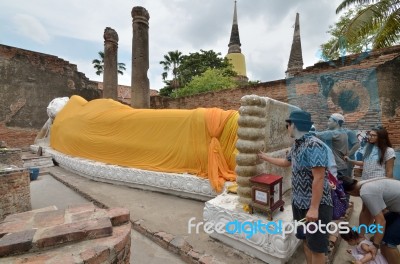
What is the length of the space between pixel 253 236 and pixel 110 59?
8.79 metres

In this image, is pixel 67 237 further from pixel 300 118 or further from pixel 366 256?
pixel 366 256

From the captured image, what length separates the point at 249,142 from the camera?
246 centimetres

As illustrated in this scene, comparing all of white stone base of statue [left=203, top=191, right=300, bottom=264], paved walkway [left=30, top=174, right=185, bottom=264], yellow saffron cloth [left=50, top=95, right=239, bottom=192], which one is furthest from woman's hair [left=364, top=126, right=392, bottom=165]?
paved walkway [left=30, top=174, right=185, bottom=264]

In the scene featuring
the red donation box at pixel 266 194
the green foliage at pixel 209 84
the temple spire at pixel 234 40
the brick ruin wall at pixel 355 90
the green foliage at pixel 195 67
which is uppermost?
the temple spire at pixel 234 40

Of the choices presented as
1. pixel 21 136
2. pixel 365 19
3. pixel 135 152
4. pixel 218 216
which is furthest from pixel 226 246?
pixel 21 136

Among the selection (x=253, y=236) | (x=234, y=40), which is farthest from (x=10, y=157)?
(x=234, y=40)

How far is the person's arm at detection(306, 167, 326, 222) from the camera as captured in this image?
1.55m

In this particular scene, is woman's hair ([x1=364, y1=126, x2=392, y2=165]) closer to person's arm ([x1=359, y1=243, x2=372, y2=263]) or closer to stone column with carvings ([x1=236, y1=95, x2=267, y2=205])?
person's arm ([x1=359, y1=243, x2=372, y2=263])

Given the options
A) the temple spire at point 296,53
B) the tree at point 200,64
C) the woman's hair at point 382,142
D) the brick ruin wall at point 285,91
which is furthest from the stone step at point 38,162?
the temple spire at point 296,53

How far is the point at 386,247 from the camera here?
190 cm

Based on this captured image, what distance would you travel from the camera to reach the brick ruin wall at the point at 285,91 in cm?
510

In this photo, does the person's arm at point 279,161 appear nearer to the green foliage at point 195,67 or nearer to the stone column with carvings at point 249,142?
the stone column with carvings at point 249,142

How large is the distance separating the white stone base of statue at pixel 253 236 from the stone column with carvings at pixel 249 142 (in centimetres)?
19

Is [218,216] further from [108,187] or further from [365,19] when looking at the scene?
[365,19]
